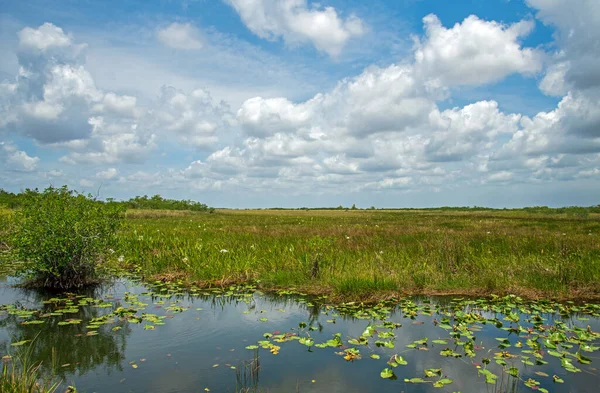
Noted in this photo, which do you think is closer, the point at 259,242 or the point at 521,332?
the point at 521,332

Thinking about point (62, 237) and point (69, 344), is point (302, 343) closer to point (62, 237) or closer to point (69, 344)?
point (69, 344)

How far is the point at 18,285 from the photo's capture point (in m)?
9.63

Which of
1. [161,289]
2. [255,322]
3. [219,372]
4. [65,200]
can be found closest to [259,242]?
[161,289]

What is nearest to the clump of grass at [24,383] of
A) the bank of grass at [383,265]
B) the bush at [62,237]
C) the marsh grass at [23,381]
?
the marsh grass at [23,381]

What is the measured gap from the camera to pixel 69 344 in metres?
5.66

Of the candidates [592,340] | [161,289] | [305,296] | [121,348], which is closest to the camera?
[121,348]

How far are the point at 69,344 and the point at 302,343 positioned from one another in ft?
11.4

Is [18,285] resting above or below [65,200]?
below

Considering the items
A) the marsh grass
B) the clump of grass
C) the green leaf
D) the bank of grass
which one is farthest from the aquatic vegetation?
the clump of grass

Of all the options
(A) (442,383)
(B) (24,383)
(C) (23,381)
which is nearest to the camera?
(B) (24,383)

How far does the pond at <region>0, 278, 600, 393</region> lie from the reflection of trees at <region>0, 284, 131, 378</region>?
16 millimetres

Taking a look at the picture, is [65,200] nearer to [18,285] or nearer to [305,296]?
[18,285]

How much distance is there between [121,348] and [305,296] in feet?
14.2

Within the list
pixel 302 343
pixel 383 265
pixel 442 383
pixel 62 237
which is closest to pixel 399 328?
pixel 302 343
